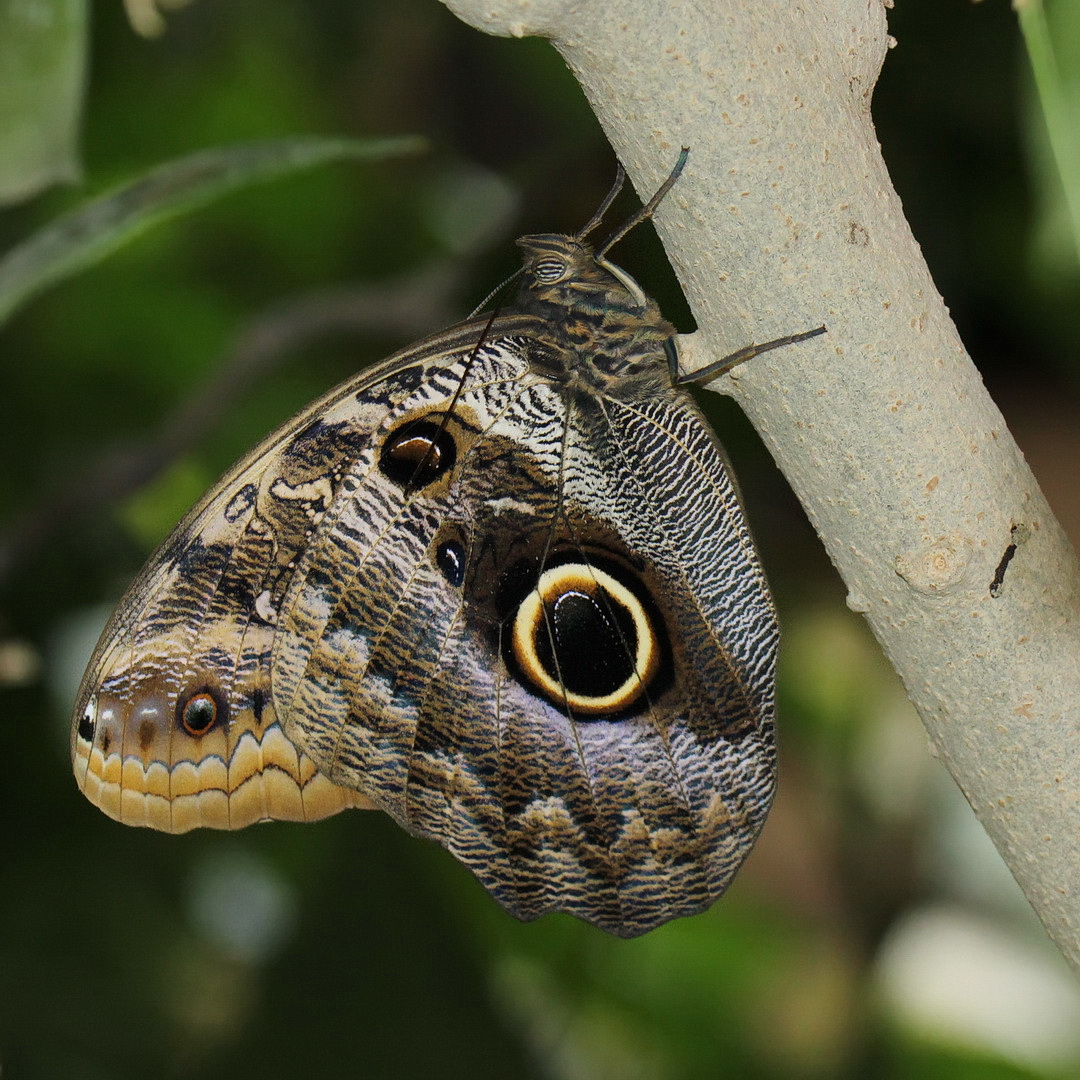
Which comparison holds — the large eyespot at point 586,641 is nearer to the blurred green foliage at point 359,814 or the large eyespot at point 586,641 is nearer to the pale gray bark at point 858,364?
the pale gray bark at point 858,364

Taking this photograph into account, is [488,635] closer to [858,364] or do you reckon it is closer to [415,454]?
[415,454]

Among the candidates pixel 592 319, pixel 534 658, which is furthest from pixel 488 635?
pixel 592 319

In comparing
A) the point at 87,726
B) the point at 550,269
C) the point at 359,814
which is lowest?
the point at 87,726

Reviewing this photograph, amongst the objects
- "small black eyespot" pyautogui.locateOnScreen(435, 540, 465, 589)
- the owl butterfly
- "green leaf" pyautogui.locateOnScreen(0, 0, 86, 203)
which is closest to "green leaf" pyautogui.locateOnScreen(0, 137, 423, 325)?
"green leaf" pyautogui.locateOnScreen(0, 0, 86, 203)

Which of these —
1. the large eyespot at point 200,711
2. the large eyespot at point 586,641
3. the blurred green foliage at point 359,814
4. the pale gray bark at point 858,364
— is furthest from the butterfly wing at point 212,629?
the blurred green foliage at point 359,814

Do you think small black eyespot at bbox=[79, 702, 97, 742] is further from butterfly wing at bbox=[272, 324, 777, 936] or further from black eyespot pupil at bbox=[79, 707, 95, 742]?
butterfly wing at bbox=[272, 324, 777, 936]
